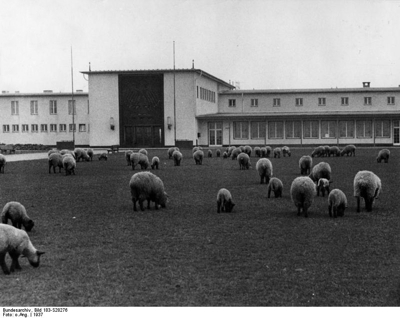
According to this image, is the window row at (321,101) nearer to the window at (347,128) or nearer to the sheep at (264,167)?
the window at (347,128)

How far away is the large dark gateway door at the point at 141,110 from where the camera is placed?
68.4m

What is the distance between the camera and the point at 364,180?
540 inches

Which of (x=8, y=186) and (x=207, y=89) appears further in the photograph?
(x=207, y=89)

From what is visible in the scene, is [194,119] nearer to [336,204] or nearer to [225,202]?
[225,202]

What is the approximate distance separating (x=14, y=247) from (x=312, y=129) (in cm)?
6427

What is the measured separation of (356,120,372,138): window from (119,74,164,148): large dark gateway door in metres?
24.3

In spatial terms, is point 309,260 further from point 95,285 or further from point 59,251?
point 59,251

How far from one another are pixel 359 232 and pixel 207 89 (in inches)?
2552

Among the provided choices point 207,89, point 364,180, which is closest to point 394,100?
point 207,89

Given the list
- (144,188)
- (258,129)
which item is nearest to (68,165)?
(144,188)

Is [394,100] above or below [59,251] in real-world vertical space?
above

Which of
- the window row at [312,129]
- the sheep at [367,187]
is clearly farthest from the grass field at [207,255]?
the window row at [312,129]

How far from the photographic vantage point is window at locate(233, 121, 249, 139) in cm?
7144

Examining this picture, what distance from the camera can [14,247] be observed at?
8352 millimetres
